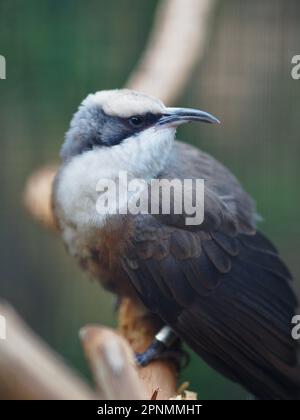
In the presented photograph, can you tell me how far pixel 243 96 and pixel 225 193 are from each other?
41 centimetres

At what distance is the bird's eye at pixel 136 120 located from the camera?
3.19 ft

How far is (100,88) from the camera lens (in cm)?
148

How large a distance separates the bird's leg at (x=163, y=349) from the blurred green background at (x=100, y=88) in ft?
1.10

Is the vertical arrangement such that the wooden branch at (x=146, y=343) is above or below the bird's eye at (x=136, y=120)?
below

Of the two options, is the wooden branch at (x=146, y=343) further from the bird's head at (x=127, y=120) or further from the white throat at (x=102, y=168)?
the bird's head at (x=127, y=120)

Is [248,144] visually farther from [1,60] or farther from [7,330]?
[7,330]

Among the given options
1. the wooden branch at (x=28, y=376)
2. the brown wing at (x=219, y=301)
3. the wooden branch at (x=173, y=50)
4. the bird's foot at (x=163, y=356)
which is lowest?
the bird's foot at (x=163, y=356)

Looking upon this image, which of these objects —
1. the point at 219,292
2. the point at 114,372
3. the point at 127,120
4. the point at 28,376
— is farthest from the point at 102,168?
the point at 28,376

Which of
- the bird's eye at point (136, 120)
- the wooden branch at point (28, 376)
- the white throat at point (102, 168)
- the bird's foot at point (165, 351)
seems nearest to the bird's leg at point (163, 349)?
the bird's foot at point (165, 351)

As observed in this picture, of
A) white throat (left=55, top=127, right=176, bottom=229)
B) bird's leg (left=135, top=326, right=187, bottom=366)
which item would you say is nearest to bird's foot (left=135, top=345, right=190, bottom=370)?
bird's leg (left=135, top=326, right=187, bottom=366)

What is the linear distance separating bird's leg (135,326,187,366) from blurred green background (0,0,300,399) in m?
0.34

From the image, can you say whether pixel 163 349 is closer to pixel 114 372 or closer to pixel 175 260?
pixel 175 260

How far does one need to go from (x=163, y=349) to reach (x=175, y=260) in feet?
0.47

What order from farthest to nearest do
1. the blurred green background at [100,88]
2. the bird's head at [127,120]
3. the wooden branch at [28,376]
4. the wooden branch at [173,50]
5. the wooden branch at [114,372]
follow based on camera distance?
the blurred green background at [100,88] → the wooden branch at [173,50] → the bird's head at [127,120] → the wooden branch at [114,372] → the wooden branch at [28,376]
